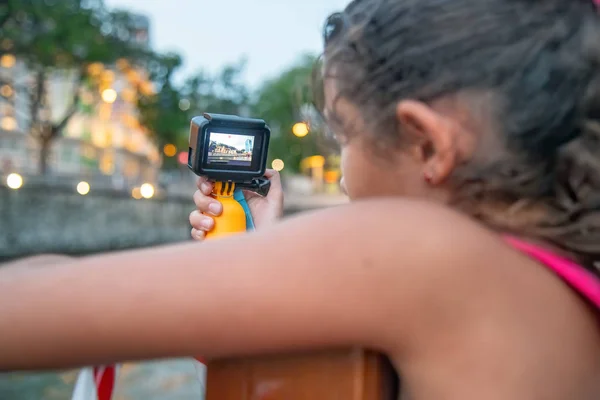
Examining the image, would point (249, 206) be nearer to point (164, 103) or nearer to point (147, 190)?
point (147, 190)

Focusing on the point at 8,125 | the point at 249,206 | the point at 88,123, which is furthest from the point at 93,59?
the point at 88,123

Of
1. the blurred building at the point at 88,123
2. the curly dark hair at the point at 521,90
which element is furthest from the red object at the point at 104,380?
the blurred building at the point at 88,123

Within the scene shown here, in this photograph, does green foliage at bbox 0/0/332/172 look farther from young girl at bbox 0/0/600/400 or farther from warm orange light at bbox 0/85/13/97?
young girl at bbox 0/0/600/400

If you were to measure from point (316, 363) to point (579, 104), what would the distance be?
0.41m

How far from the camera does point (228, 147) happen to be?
1.05m

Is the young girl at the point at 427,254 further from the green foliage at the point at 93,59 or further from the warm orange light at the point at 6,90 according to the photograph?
the warm orange light at the point at 6,90

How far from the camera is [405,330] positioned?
60 cm

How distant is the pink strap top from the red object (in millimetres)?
590

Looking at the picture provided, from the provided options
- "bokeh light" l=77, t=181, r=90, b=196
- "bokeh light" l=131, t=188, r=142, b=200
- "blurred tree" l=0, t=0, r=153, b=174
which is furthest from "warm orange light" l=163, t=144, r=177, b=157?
"bokeh light" l=77, t=181, r=90, b=196

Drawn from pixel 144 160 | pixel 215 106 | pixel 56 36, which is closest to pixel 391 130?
pixel 56 36

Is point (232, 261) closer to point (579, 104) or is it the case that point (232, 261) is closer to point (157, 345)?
point (157, 345)

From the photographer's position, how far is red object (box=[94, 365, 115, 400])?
34.5 inches

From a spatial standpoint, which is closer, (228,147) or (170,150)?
(228,147)

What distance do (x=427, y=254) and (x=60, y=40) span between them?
38.6 ft
